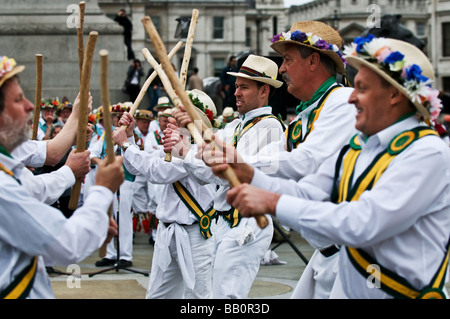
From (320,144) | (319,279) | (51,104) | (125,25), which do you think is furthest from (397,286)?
(125,25)

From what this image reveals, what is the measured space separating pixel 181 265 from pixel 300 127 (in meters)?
2.35

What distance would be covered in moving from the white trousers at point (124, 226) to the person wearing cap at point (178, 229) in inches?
142

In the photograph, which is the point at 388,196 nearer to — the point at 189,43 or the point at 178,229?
the point at 189,43

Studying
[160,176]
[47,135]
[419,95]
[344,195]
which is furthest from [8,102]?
[47,135]

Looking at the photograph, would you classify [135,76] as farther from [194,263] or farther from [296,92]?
[296,92]

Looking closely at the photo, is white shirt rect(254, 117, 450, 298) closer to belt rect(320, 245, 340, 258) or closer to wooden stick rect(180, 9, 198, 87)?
belt rect(320, 245, 340, 258)

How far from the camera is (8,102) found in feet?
11.8

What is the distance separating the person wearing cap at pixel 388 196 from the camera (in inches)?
141

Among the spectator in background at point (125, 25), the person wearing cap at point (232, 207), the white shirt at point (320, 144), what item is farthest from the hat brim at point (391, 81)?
the spectator in background at point (125, 25)

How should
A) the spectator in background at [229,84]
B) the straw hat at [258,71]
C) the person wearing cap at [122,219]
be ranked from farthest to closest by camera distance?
the spectator in background at [229,84]
the person wearing cap at [122,219]
the straw hat at [258,71]

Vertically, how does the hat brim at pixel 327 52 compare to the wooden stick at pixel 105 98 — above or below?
above

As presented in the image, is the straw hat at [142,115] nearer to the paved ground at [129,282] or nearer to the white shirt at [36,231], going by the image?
the paved ground at [129,282]

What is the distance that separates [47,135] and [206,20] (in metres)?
57.1

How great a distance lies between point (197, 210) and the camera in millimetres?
7266
